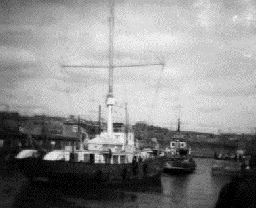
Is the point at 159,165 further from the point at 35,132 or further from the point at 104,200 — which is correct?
the point at 35,132

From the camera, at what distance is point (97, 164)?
29.5 metres

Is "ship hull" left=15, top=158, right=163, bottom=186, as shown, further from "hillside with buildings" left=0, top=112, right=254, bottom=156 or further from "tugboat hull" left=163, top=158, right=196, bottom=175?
"tugboat hull" left=163, top=158, right=196, bottom=175

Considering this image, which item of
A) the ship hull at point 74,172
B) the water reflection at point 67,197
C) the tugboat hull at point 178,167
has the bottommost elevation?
the tugboat hull at point 178,167

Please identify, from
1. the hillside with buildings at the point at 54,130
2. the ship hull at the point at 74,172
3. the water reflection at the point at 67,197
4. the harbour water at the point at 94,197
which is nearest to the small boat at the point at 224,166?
the hillside with buildings at the point at 54,130

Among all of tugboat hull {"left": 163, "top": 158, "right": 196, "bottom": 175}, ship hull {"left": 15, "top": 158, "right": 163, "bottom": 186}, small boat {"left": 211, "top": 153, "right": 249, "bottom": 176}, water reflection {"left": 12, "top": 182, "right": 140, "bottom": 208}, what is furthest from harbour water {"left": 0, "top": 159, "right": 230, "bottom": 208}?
tugboat hull {"left": 163, "top": 158, "right": 196, "bottom": 175}

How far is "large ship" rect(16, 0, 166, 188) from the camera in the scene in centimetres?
2908

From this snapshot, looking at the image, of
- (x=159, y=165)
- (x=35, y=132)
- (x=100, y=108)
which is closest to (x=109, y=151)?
(x=159, y=165)

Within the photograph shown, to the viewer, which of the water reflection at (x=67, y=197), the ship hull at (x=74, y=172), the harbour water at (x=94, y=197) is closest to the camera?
the water reflection at (x=67, y=197)

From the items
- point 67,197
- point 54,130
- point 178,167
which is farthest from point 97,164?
point 54,130

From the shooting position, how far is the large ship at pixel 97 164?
1145 inches

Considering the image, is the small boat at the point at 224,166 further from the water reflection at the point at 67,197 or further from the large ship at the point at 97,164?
the water reflection at the point at 67,197

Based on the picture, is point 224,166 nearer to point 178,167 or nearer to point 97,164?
point 178,167

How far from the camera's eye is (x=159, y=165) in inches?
1629

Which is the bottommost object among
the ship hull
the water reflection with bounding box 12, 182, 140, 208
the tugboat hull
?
the tugboat hull
